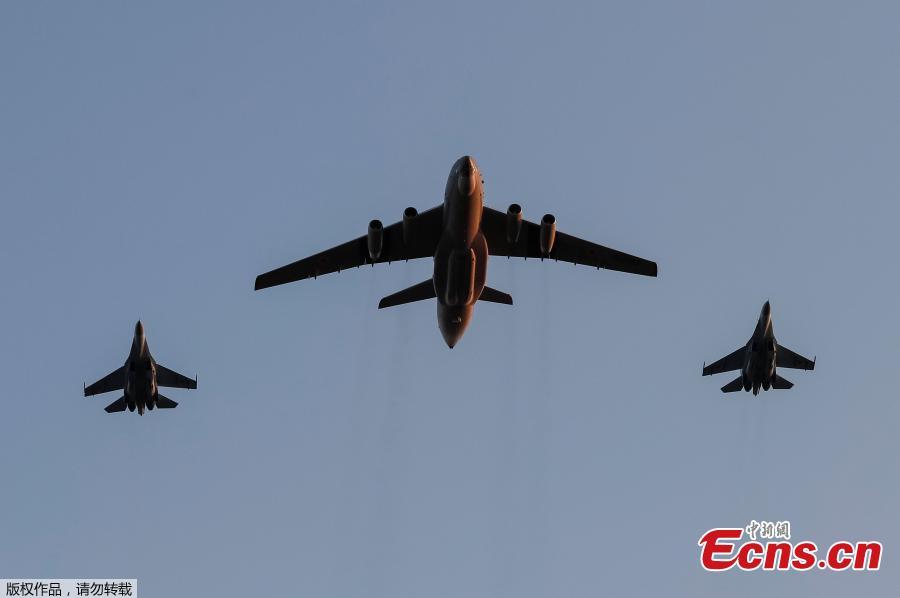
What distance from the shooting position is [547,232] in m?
52.8

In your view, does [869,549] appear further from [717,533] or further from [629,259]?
[629,259]

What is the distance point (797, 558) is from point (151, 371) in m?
A: 27.6

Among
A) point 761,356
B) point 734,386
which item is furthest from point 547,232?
point 734,386

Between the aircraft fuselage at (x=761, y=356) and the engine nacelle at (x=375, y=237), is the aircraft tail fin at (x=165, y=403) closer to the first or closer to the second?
the engine nacelle at (x=375, y=237)

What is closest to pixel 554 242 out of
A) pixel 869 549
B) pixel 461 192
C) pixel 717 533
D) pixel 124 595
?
pixel 461 192

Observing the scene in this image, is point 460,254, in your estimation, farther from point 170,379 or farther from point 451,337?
point 170,379

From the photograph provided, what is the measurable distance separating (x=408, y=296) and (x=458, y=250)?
215 inches

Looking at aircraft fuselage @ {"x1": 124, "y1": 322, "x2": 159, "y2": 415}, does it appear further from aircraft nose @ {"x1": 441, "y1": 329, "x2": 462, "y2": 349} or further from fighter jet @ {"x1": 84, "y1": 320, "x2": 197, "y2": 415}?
aircraft nose @ {"x1": 441, "y1": 329, "x2": 462, "y2": 349}

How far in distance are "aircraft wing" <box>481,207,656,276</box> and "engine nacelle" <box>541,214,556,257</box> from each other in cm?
416

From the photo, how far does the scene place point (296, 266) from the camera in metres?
57.9

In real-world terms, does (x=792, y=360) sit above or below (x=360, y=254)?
below

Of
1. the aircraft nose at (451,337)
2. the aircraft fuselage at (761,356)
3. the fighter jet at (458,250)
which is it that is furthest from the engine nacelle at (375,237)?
the aircraft fuselage at (761,356)

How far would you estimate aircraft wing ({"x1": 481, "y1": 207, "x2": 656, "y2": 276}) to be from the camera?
57.9m

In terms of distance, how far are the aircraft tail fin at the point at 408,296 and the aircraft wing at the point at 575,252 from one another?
3.63 m
